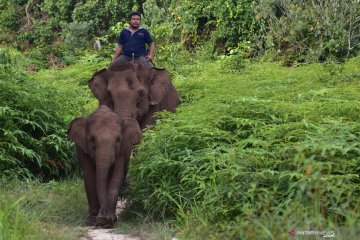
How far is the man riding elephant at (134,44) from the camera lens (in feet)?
40.6

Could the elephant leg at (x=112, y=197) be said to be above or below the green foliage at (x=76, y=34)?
above

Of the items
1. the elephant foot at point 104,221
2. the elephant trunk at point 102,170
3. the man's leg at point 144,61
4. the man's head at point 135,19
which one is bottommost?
the elephant foot at point 104,221

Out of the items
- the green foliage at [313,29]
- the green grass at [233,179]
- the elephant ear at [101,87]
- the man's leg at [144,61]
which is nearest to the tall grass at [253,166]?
the green grass at [233,179]

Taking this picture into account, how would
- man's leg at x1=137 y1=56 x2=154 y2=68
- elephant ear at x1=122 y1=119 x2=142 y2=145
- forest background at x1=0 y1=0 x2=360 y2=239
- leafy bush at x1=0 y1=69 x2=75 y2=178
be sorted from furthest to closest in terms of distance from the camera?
man's leg at x1=137 y1=56 x2=154 y2=68
leafy bush at x1=0 y1=69 x2=75 y2=178
elephant ear at x1=122 y1=119 x2=142 y2=145
forest background at x1=0 y1=0 x2=360 y2=239

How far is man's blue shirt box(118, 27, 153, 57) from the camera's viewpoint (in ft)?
40.7

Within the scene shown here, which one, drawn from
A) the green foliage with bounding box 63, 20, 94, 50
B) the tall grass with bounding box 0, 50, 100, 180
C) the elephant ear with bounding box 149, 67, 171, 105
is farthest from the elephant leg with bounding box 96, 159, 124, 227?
the green foliage with bounding box 63, 20, 94, 50

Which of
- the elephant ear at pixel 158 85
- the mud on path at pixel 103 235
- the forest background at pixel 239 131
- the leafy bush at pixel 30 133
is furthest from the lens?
the elephant ear at pixel 158 85

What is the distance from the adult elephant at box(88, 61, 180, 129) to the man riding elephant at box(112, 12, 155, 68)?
0.76m

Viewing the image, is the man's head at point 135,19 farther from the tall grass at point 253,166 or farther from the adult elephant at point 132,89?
the tall grass at point 253,166

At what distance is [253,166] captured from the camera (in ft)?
25.1

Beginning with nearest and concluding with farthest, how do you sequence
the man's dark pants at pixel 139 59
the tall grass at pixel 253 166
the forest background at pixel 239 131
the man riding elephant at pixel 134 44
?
the tall grass at pixel 253 166
the forest background at pixel 239 131
the man's dark pants at pixel 139 59
the man riding elephant at pixel 134 44

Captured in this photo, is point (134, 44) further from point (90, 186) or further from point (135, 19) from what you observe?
point (90, 186)

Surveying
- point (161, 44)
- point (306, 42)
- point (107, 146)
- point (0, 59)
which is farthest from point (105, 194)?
point (161, 44)

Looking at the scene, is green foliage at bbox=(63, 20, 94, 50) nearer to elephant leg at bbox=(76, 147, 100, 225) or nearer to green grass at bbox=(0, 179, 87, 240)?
green grass at bbox=(0, 179, 87, 240)
